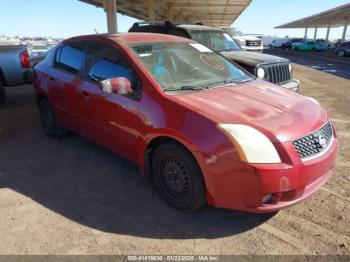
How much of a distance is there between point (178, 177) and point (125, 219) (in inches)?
25.9

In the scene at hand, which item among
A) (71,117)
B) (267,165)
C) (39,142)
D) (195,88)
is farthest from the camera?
(39,142)

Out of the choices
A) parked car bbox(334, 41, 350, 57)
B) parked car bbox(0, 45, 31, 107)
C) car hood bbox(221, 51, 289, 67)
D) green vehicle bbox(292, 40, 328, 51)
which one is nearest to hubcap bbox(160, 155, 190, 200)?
car hood bbox(221, 51, 289, 67)

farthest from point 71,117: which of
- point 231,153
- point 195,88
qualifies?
point 231,153

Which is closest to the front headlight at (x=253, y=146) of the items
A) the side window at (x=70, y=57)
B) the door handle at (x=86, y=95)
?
the door handle at (x=86, y=95)

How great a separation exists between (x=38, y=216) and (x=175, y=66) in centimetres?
217

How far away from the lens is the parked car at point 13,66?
7449 millimetres

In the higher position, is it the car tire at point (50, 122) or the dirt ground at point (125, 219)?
the car tire at point (50, 122)

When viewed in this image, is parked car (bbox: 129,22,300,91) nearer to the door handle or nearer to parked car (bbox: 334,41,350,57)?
the door handle

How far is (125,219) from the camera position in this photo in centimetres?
328

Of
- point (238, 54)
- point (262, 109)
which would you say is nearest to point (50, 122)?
point (262, 109)

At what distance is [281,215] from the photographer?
10.9 feet

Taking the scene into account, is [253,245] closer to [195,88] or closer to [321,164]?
[321,164]

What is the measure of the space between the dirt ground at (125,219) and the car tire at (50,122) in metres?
0.82

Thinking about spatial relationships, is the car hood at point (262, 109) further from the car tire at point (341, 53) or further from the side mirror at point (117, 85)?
the car tire at point (341, 53)
